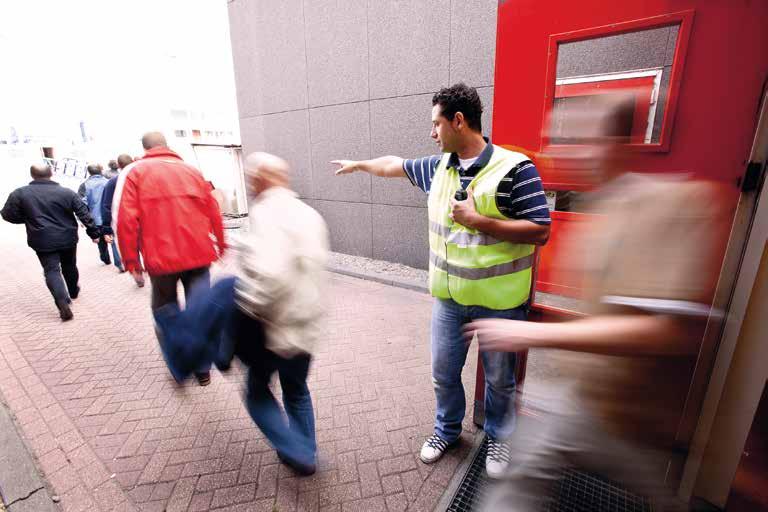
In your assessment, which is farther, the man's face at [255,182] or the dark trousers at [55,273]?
the dark trousers at [55,273]

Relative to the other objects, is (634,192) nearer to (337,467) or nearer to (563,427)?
(563,427)

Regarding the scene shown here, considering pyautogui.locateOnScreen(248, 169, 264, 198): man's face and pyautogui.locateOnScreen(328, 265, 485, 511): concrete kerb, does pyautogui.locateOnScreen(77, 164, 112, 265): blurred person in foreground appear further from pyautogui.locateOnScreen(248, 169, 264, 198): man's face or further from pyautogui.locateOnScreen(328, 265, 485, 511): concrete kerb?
pyautogui.locateOnScreen(248, 169, 264, 198): man's face

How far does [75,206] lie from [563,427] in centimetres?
573

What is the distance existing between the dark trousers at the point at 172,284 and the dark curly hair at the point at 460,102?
7.69 ft

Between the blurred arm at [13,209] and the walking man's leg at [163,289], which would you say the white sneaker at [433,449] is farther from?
the blurred arm at [13,209]

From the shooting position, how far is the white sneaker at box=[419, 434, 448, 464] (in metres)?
2.35

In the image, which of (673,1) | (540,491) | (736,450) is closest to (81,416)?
(540,491)

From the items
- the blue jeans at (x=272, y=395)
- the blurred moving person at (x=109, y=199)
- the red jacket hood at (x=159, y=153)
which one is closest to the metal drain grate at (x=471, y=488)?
the blue jeans at (x=272, y=395)

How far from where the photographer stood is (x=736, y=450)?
5.50ft

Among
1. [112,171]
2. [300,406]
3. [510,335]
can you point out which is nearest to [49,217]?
[112,171]

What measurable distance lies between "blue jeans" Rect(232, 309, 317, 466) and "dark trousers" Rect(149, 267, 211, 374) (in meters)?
1.14

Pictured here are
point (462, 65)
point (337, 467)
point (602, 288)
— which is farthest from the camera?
point (462, 65)

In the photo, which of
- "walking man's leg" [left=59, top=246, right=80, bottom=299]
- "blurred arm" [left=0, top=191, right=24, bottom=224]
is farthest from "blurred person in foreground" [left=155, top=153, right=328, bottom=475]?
"walking man's leg" [left=59, top=246, right=80, bottom=299]

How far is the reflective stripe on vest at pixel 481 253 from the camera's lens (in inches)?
71.5
